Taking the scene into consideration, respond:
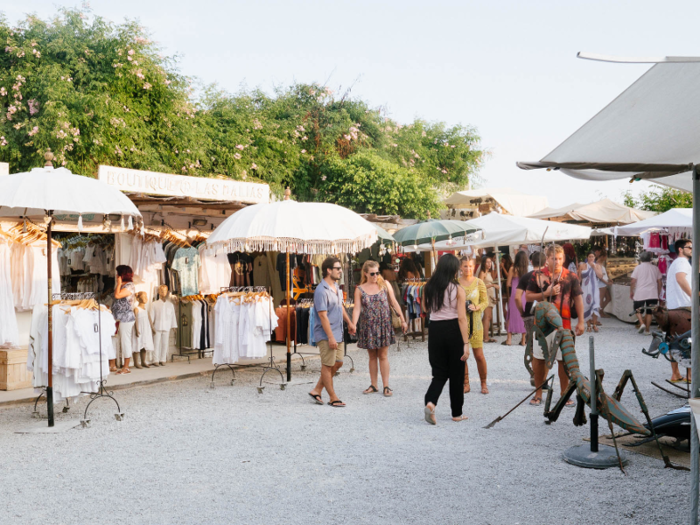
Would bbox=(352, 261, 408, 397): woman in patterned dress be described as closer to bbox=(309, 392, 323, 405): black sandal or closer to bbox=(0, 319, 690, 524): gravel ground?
bbox=(0, 319, 690, 524): gravel ground

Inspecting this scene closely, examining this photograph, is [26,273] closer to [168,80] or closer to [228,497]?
[228,497]

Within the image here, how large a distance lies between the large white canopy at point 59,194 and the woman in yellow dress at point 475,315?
Result: 4093mm

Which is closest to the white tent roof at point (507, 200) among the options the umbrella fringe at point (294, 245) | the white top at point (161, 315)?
the umbrella fringe at point (294, 245)

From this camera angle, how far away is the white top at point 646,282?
1292cm

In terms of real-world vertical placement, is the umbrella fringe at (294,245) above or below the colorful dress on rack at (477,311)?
above

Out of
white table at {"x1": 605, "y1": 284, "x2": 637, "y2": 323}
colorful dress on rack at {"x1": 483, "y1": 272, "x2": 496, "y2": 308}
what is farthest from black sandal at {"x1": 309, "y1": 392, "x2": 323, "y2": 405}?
white table at {"x1": 605, "y1": 284, "x2": 637, "y2": 323}

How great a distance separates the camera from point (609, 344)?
1256cm

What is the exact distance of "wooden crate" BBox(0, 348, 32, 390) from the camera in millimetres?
8602

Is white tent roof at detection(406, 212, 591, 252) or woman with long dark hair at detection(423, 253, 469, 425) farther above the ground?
white tent roof at detection(406, 212, 591, 252)

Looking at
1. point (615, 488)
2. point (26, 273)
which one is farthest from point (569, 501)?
point (26, 273)

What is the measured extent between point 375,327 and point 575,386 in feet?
9.56

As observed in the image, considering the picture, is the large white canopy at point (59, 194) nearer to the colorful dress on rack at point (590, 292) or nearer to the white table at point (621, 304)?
the colorful dress on rack at point (590, 292)

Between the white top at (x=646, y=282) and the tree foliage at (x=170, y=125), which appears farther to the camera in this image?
the tree foliage at (x=170, y=125)

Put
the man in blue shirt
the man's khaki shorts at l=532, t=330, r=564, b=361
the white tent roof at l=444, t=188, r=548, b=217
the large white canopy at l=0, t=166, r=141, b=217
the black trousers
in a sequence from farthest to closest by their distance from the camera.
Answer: the white tent roof at l=444, t=188, r=548, b=217 → the man in blue shirt → the man's khaki shorts at l=532, t=330, r=564, b=361 → the black trousers → the large white canopy at l=0, t=166, r=141, b=217
